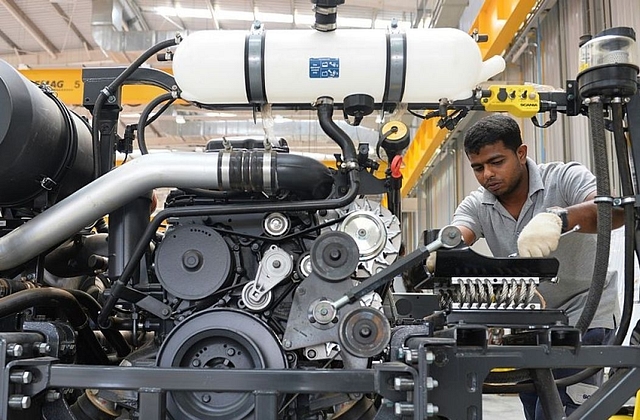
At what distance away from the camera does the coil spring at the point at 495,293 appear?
1.64 m

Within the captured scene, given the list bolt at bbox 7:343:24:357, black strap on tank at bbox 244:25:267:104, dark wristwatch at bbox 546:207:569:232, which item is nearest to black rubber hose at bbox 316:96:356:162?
black strap on tank at bbox 244:25:267:104

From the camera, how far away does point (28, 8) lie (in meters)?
7.21

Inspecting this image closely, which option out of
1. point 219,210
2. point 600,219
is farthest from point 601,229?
point 219,210

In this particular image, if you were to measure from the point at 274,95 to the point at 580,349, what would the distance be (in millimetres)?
1111

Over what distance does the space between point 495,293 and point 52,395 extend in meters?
1.24

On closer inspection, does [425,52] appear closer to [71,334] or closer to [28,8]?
[71,334]

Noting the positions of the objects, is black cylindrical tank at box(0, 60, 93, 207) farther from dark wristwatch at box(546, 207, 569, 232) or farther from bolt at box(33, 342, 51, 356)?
dark wristwatch at box(546, 207, 569, 232)

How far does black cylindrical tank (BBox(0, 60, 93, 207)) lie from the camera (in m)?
1.68

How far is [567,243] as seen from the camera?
7.80 ft

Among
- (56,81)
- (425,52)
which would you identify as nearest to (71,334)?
(425,52)

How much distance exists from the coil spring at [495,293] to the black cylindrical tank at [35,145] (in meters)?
1.30

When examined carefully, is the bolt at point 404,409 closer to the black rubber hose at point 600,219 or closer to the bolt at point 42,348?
the black rubber hose at point 600,219

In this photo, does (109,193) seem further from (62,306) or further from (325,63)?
(325,63)

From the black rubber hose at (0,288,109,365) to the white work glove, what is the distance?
4.66 feet
